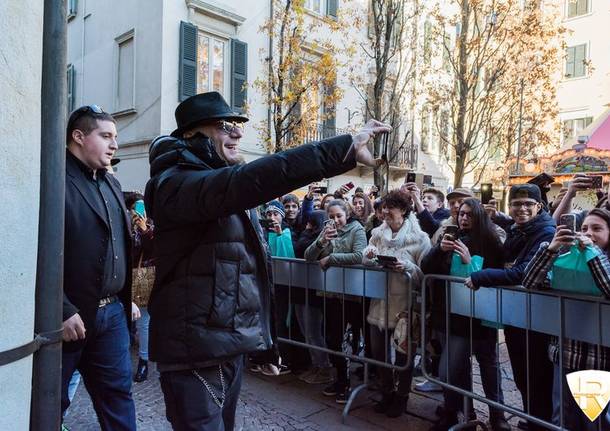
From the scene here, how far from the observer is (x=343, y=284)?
15.7 ft

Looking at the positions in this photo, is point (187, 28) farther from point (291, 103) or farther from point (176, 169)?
point (176, 169)

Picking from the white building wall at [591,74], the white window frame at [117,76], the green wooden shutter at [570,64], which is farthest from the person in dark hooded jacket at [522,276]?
the green wooden shutter at [570,64]

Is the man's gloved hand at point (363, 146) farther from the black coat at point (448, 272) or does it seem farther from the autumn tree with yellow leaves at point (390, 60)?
the autumn tree with yellow leaves at point (390, 60)

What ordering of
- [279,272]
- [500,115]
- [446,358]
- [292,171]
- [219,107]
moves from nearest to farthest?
[292,171], [219,107], [446,358], [279,272], [500,115]

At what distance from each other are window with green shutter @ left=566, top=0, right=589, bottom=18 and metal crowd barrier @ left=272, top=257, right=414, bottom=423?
25749mm

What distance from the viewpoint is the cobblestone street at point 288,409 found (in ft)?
13.6

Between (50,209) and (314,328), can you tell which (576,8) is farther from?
(50,209)

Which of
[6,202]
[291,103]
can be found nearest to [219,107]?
[6,202]

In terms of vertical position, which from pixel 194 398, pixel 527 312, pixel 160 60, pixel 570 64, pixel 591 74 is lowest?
pixel 194 398

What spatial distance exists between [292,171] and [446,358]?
2.93 m

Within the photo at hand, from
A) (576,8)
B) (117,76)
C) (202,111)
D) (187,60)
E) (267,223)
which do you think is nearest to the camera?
(202,111)

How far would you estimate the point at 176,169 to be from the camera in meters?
2.05

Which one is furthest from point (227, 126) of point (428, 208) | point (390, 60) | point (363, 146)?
point (390, 60)

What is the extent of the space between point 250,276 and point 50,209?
82 centimetres
